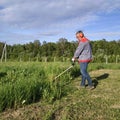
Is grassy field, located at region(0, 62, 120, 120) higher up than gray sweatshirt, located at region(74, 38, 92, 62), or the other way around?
gray sweatshirt, located at region(74, 38, 92, 62)

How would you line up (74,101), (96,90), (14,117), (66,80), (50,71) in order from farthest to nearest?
(50,71) → (66,80) → (96,90) → (74,101) → (14,117)

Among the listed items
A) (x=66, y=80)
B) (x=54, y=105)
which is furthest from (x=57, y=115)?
(x=66, y=80)

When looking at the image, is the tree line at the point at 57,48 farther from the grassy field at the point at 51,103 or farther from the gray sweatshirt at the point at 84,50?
the grassy field at the point at 51,103

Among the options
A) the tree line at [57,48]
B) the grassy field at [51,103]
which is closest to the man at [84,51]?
the grassy field at [51,103]

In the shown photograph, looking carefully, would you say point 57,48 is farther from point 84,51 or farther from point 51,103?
point 51,103

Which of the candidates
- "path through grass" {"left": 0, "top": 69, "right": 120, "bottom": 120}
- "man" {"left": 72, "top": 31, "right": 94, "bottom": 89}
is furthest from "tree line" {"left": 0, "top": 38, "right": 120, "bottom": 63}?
"path through grass" {"left": 0, "top": 69, "right": 120, "bottom": 120}

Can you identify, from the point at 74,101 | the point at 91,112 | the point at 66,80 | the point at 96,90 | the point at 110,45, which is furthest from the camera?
the point at 110,45

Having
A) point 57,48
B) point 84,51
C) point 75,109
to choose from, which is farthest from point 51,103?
point 57,48

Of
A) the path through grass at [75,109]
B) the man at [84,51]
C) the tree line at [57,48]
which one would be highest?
the tree line at [57,48]

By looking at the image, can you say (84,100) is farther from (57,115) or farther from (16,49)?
(16,49)

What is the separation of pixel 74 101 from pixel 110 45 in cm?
5171

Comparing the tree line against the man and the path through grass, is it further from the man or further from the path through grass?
the path through grass

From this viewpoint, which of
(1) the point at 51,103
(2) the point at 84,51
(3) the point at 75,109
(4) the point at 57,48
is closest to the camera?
(3) the point at 75,109

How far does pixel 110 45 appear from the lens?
2282 inches
